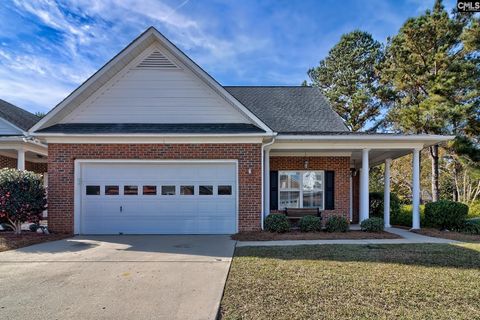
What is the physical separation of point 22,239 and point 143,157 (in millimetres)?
4000

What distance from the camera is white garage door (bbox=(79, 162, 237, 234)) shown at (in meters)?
10.3

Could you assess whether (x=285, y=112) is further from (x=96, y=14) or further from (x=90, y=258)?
(x=90, y=258)

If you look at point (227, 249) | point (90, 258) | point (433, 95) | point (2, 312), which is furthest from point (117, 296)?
point (433, 95)

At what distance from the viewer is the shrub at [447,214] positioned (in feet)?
36.9

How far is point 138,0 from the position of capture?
9734mm

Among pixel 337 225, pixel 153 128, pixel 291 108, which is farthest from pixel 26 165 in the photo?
pixel 337 225

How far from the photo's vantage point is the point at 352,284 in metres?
5.12

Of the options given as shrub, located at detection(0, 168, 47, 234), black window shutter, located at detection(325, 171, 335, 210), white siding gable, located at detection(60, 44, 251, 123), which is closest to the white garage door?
shrub, located at detection(0, 168, 47, 234)

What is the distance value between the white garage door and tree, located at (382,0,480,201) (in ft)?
40.2

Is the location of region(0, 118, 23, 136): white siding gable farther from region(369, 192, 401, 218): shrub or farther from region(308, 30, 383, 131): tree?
region(308, 30, 383, 131): tree

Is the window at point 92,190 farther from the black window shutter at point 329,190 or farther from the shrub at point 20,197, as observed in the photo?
the black window shutter at point 329,190

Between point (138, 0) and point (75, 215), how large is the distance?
23.0 ft

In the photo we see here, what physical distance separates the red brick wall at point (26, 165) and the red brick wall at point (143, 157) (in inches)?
217

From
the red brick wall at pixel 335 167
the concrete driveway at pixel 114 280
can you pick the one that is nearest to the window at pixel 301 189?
the red brick wall at pixel 335 167
